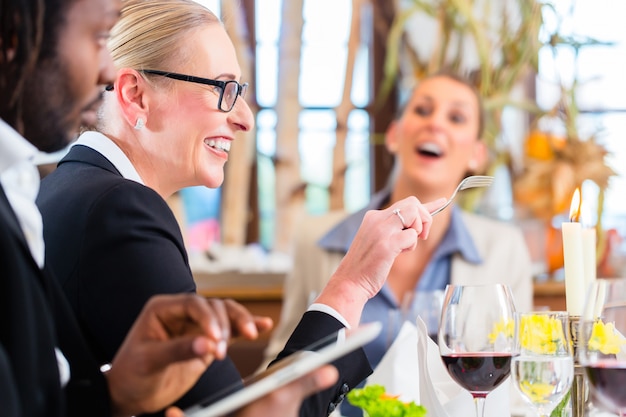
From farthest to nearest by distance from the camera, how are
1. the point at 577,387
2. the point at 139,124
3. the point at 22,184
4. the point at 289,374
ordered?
the point at 139,124, the point at 577,387, the point at 22,184, the point at 289,374

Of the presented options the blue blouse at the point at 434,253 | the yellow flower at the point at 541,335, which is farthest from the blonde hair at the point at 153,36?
the blue blouse at the point at 434,253

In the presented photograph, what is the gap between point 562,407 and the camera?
110 cm

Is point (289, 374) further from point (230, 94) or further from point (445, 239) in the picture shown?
point (445, 239)

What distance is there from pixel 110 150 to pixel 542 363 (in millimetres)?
586

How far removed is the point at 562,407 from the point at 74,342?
0.59 m

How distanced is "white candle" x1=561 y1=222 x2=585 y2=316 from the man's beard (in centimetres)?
64

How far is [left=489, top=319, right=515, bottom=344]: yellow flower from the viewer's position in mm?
1011

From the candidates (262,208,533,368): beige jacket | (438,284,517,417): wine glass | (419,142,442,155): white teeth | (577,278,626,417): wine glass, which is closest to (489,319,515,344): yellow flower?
(438,284,517,417): wine glass

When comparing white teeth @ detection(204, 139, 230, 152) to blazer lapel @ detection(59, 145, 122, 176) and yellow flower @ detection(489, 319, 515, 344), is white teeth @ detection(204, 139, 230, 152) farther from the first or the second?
yellow flower @ detection(489, 319, 515, 344)

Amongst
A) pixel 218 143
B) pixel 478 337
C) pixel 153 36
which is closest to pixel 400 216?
pixel 478 337

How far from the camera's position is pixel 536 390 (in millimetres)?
988

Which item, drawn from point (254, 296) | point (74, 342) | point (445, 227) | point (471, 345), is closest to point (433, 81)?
point (445, 227)

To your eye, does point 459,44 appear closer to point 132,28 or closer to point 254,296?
point 254,296

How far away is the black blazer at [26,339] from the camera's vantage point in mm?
698
